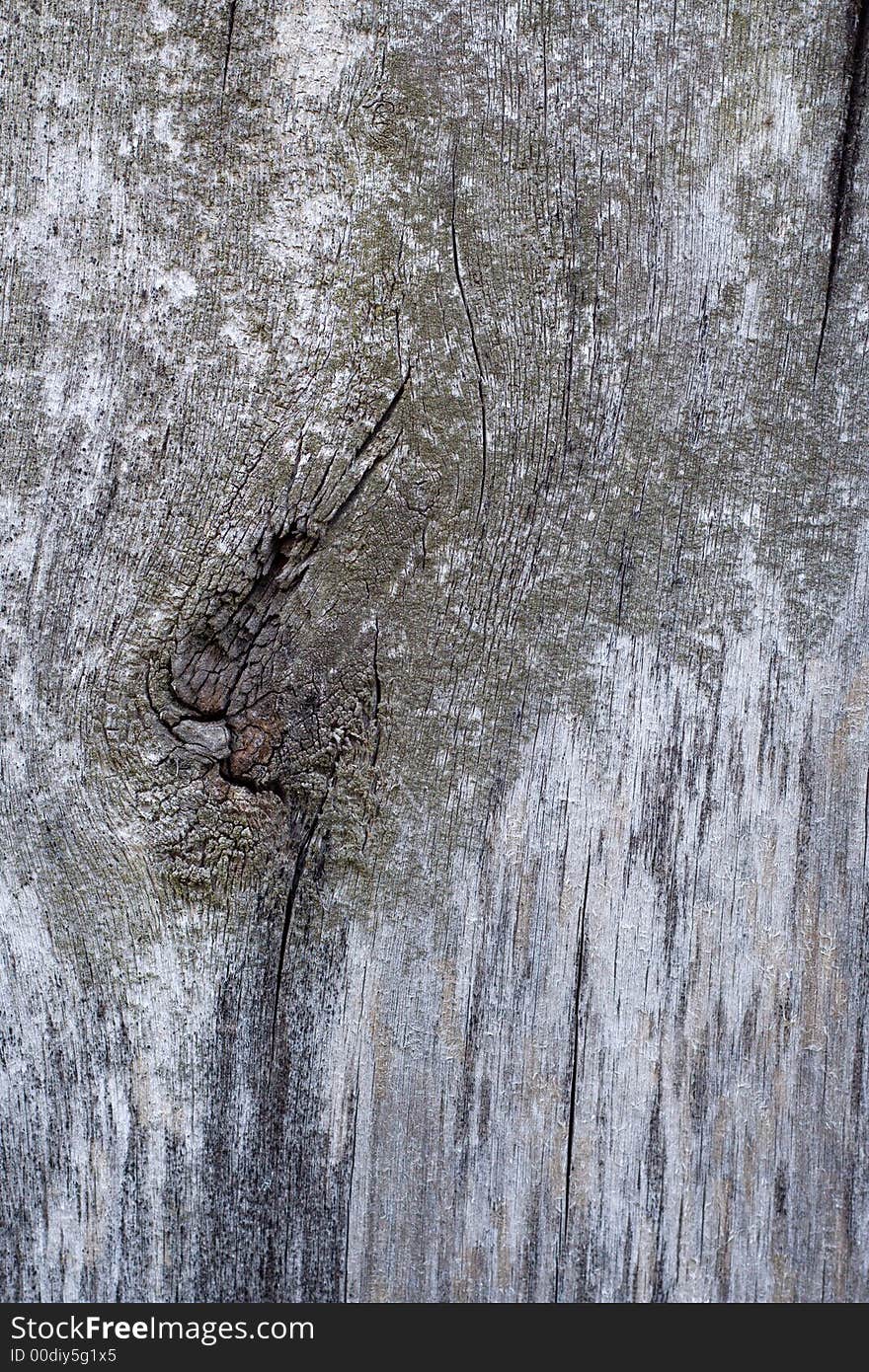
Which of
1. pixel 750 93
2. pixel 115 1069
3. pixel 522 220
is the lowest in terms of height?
pixel 115 1069

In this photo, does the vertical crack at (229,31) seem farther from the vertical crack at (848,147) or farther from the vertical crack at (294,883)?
the vertical crack at (294,883)

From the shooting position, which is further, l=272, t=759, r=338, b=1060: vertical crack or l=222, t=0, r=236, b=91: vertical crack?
l=272, t=759, r=338, b=1060: vertical crack

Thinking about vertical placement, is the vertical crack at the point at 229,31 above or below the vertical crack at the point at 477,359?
above

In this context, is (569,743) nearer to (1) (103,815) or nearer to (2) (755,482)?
(2) (755,482)

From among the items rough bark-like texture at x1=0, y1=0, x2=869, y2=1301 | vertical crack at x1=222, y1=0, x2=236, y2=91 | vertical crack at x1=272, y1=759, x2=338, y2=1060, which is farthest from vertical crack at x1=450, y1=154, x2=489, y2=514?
vertical crack at x1=272, y1=759, x2=338, y2=1060

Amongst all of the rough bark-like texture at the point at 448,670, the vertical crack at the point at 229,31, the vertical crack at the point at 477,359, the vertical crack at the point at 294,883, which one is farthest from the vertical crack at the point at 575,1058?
the vertical crack at the point at 229,31

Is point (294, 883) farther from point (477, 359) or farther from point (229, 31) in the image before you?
point (229, 31)

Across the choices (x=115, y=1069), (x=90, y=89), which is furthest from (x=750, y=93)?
(x=115, y=1069)

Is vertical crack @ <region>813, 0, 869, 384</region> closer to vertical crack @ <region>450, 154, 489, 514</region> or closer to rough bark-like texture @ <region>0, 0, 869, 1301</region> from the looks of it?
rough bark-like texture @ <region>0, 0, 869, 1301</region>
